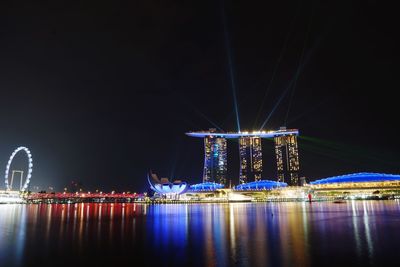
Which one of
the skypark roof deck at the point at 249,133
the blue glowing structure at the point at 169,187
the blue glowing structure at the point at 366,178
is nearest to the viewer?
the blue glowing structure at the point at 366,178

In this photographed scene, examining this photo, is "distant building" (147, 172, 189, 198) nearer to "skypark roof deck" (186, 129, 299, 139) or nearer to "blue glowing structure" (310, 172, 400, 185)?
"skypark roof deck" (186, 129, 299, 139)

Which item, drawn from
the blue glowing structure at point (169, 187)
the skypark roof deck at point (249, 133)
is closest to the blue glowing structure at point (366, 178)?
the skypark roof deck at point (249, 133)

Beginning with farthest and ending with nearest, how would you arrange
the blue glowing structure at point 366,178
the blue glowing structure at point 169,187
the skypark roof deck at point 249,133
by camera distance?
the skypark roof deck at point 249,133
the blue glowing structure at point 169,187
the blue glowing structure at point 366,178

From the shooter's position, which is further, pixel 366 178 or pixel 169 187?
pixel 169 187

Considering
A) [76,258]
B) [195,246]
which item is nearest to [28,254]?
[76,258]

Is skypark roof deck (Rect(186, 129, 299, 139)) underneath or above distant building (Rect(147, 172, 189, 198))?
above

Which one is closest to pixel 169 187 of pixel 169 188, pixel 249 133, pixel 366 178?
pixel 169 188

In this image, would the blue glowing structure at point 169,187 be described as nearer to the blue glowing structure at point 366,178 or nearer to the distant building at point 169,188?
the distant building at point 169,188

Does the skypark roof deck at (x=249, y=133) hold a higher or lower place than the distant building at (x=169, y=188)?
higher

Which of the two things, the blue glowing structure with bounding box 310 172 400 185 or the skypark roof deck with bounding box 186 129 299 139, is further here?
the skypark roof deck with bounding box 186 129 299 139

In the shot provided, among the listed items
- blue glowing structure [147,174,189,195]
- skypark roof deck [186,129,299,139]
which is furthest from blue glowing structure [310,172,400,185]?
blue glowing structure [147,174,189,195]

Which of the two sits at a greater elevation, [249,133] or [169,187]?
[249,133]

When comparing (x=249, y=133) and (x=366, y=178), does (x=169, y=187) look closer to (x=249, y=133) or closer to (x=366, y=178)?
(x=249, y=133)

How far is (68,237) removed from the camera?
72.9ft
